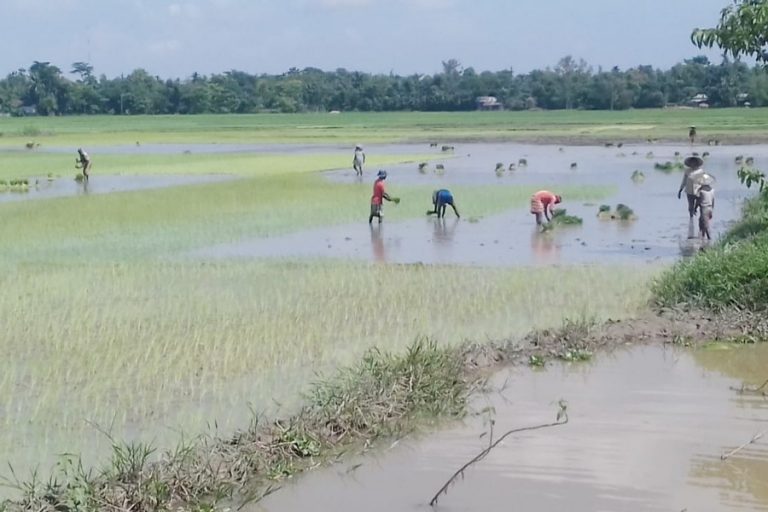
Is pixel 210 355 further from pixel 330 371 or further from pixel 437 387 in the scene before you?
pixel 437 387

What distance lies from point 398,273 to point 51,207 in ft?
31.6

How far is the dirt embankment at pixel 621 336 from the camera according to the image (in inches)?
283

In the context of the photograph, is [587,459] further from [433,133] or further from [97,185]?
[433,133]

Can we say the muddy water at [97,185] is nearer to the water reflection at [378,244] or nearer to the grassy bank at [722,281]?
the water reflection at [378,244]

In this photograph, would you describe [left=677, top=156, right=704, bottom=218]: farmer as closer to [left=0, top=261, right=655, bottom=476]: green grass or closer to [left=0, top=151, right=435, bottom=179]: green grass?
[left=0, top=261, right=655, bottom=476]: green grass

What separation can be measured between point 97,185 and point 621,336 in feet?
59.5

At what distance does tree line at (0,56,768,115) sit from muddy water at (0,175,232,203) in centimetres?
6467

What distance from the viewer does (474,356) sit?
23.2 feet

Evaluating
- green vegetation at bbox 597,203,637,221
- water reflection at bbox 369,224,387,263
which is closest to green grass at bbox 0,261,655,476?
water reflection at bbox 369,224,387,263

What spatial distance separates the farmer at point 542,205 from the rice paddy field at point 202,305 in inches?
70.0

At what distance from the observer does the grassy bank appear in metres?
8.15

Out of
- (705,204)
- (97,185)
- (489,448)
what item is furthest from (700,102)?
(489,448)

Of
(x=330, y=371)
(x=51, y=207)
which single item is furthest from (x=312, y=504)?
(x=51, y=207)

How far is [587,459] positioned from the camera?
5.21 m
